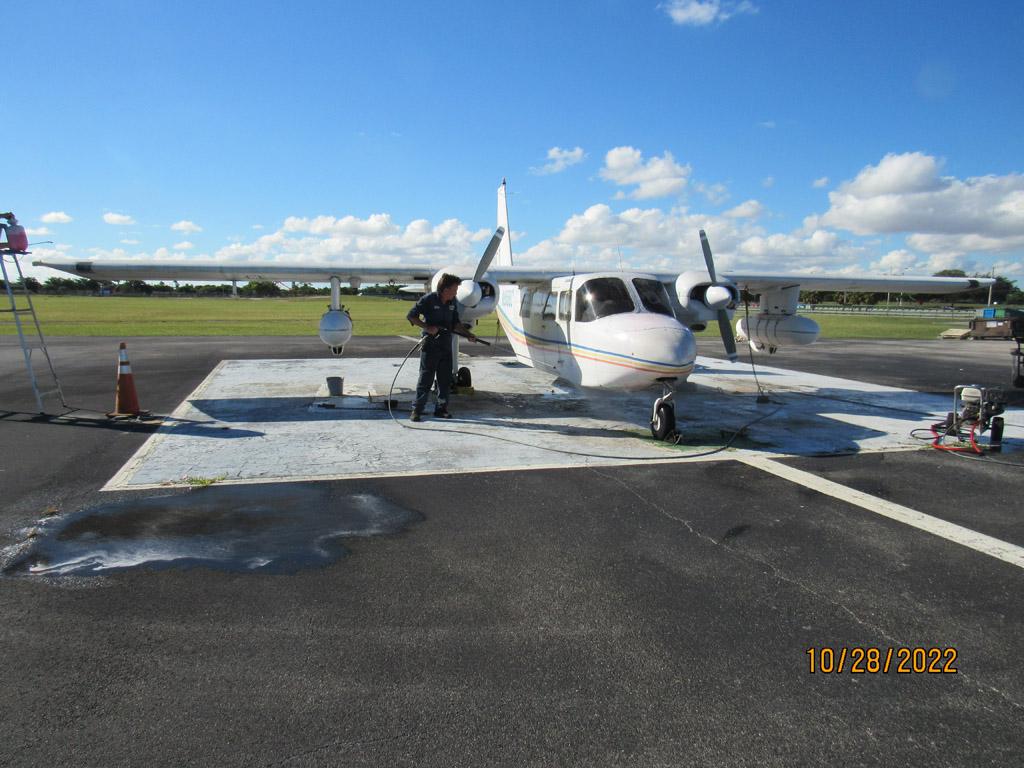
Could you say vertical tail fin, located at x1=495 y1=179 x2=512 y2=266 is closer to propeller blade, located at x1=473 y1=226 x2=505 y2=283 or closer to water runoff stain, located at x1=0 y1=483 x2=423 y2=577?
propeller blade, located at x1=473 y1=226 x2=505 y2=283

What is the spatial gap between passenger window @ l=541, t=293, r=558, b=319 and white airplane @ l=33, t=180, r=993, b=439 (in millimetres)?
22

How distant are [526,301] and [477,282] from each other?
7.52ft

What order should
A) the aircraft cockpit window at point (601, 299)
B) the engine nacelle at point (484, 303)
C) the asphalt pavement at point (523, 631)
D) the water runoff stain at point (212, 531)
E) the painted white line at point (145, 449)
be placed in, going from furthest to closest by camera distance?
the engine nacelle at point (484, 303) → the aircraft cockpit window at point (601, 299) → the painted white line at point (145, 449) → the water runoff stain at point (212, 531) → the asphalt pavement at point (523, 631)

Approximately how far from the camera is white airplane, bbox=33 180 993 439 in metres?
8.50

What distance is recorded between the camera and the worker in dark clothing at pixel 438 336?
9828mm

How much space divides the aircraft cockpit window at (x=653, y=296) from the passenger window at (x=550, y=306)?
1.72 metres

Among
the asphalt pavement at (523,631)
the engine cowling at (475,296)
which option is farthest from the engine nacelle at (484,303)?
the asphalt pavement at (523,631)

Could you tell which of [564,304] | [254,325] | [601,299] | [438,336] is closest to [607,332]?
[601,299]

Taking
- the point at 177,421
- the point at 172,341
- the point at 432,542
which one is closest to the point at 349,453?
the point at 432,542

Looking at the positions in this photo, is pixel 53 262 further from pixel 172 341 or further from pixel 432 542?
pixel 172 341

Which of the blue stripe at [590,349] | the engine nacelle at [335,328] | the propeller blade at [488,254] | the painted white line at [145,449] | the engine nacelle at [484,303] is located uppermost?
the propeller blade at [488,254]

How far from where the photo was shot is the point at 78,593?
157 inches

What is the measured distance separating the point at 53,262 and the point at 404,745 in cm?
1294

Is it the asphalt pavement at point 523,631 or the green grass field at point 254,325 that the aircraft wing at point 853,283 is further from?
the green grass field at point 254,325
